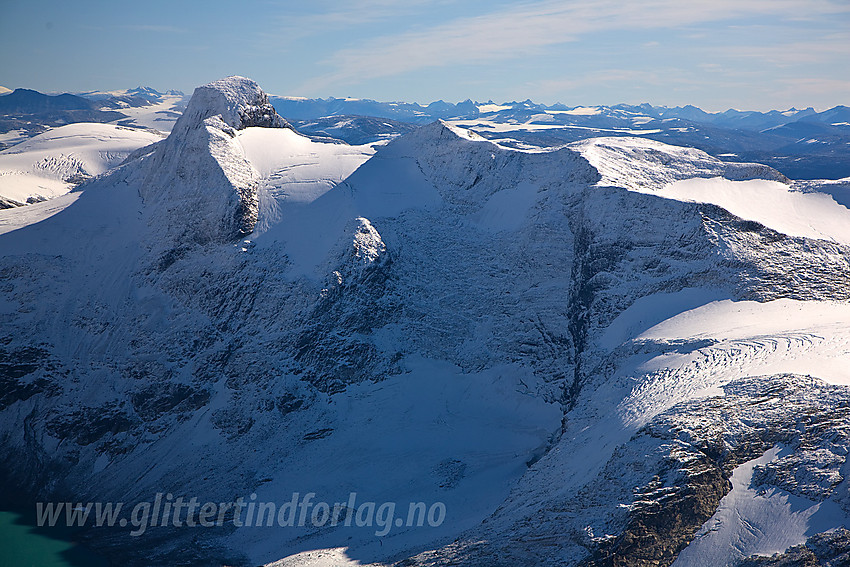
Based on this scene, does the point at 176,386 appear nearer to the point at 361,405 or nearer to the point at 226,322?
the point at 226,322

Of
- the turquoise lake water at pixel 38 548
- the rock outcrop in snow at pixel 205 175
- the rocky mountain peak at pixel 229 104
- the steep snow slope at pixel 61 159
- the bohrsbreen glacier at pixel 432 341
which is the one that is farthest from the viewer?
the steep snow slope at pixel 61 159

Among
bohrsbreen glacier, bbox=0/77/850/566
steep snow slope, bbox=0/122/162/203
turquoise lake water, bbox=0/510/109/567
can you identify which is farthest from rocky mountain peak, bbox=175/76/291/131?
turquoise lake water, bbox=0/510/109/567

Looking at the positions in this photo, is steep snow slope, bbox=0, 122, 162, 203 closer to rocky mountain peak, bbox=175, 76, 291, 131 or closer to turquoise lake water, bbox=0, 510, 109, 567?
rocky mountain peak, bbox=175, 76, 291, 131

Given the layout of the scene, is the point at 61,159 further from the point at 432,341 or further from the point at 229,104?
the point at 432,341

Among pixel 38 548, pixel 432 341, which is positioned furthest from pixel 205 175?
pixel 38 548

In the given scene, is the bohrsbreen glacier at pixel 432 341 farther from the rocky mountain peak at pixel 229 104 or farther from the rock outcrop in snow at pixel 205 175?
the rocky mountain peak at pixel 229 104

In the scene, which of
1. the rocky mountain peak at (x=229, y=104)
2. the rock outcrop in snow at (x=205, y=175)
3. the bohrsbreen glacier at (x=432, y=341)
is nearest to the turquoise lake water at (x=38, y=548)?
the bohrsbreen glacier at (x=432, y=341)

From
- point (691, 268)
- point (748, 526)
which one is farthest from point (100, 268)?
point (748, 526)
